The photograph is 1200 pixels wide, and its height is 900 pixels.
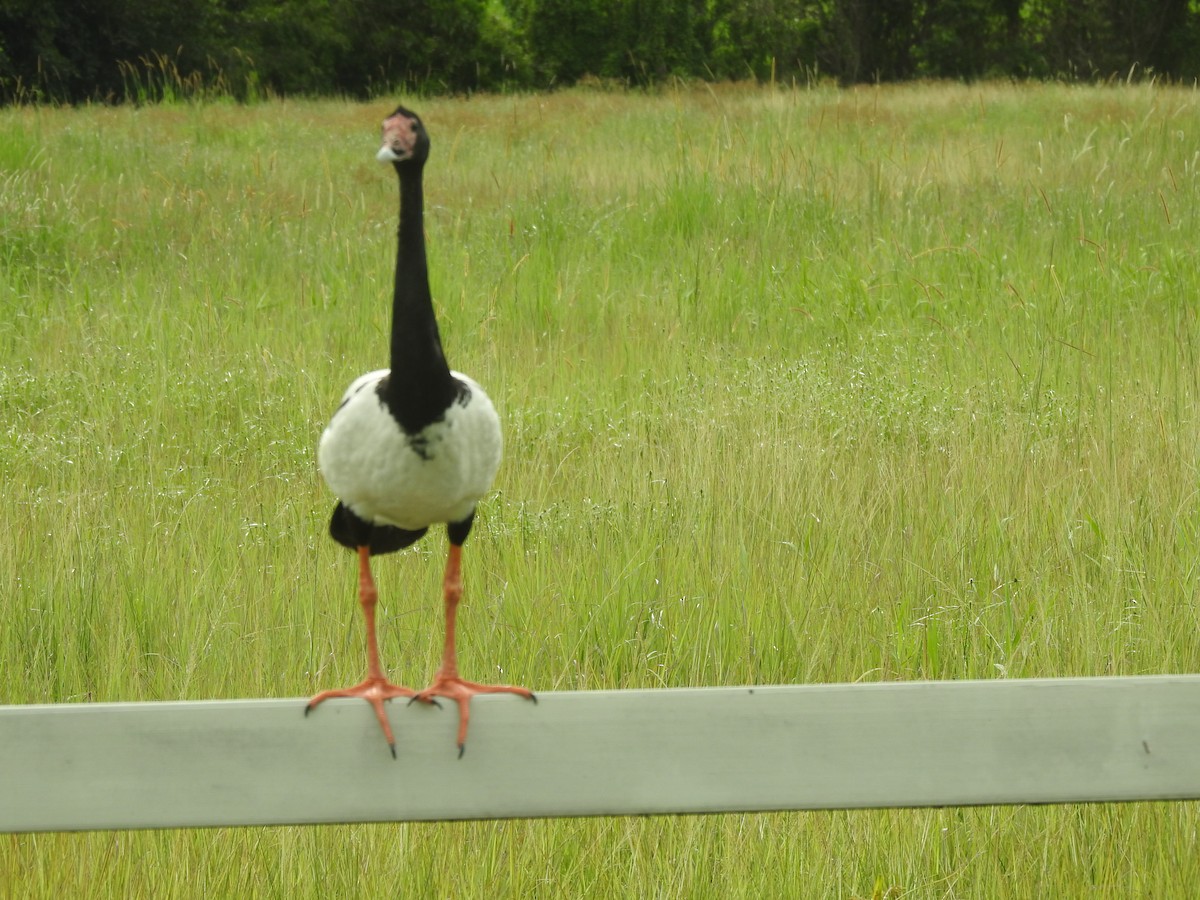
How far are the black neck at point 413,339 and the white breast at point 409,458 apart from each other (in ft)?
0.08

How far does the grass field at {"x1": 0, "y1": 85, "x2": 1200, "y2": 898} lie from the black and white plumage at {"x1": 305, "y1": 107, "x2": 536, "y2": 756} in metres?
1.03

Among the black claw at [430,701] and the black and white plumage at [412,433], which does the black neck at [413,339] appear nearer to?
the black and white plumage at [412,433]

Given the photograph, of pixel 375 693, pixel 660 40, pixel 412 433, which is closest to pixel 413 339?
pixel 412 433

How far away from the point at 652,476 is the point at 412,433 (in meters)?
2.70

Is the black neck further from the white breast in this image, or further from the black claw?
the black claw

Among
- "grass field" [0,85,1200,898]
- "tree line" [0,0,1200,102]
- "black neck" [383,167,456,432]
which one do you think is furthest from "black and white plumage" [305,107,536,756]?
"tree line" [0,0,1200,102]

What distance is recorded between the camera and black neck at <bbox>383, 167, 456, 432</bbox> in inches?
75.5

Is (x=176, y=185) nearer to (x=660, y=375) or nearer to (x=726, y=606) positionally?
(x=660, y=375)

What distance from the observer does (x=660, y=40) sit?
37.0 m

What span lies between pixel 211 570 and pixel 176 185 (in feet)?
22.0

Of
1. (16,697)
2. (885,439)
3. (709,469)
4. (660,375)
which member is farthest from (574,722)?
(660,375)

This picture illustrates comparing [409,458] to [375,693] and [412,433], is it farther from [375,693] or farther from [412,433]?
[375,693]

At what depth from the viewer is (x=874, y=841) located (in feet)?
9.36

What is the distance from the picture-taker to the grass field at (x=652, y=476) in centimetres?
286
